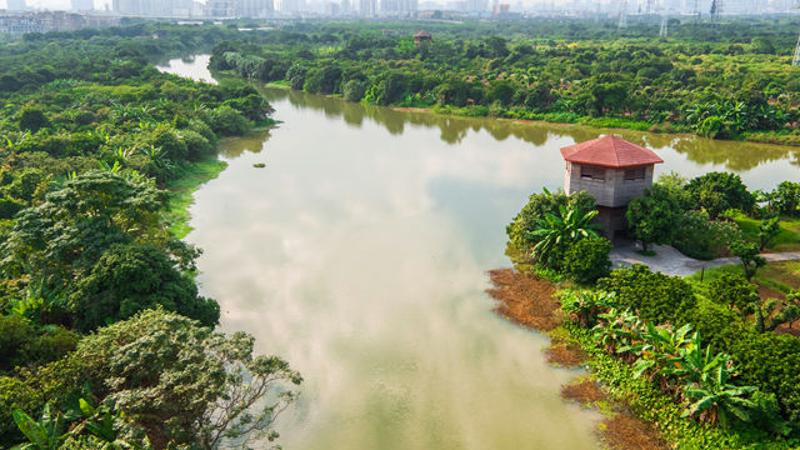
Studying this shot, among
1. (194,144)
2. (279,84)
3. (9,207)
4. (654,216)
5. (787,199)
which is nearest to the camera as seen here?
(654,216)

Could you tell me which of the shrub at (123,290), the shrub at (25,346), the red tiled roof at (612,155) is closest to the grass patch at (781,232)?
the red tiled roof at (612,155)

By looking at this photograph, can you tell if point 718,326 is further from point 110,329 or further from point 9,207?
point 9,207

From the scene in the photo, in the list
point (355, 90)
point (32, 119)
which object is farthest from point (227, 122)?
point (355, 90)

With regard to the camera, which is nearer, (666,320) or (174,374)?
(174,374)

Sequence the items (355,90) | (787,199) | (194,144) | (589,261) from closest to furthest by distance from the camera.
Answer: (589,261), (787,199), (194,144), (355,90)

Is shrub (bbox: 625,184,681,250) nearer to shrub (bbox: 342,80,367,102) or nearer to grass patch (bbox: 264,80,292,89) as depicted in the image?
shrub (bbox: 342,80,367,102)

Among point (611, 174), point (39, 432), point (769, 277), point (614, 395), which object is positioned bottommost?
point (614, 395)

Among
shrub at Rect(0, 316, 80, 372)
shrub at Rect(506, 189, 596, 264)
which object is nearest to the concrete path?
shrub at Rect(506, 189, 596, 264)

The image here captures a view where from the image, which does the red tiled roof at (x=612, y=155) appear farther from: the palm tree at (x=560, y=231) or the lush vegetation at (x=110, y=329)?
the lush vegetation at (x=110, y=329)
